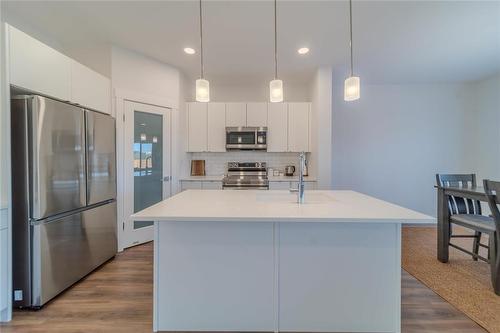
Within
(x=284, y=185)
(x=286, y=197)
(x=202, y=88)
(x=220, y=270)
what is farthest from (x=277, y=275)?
(x=284, y=185)

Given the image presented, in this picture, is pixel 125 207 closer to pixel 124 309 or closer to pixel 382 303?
pixel 124 309

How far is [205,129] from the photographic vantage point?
4387 millimetres

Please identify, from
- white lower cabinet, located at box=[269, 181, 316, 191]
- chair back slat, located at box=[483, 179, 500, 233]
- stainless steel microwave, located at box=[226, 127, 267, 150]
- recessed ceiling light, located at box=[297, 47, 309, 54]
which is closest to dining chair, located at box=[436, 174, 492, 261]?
chair back slat, located at box=[483, 179, 500, 233]

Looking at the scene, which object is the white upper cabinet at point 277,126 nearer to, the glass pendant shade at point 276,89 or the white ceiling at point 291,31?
the white ceiling at point 291,31

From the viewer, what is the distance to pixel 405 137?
473 centimetres

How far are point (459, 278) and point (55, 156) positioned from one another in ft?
13.0

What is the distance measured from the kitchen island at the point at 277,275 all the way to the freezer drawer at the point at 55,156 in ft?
3.56

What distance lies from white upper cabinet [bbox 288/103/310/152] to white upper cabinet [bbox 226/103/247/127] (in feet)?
2.52

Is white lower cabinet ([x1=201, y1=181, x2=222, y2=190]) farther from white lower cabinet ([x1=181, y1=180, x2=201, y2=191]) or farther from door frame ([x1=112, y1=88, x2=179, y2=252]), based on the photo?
door frame ([x1=112, y1=88, x2=179, y2=252])

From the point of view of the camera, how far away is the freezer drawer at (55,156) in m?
1.99

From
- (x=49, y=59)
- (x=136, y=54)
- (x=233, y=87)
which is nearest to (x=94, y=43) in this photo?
(x=136, y=54)

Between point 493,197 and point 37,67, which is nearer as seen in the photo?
point 37,67

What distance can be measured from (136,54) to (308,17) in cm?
229

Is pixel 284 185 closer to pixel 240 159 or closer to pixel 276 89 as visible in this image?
pixel 240 159
